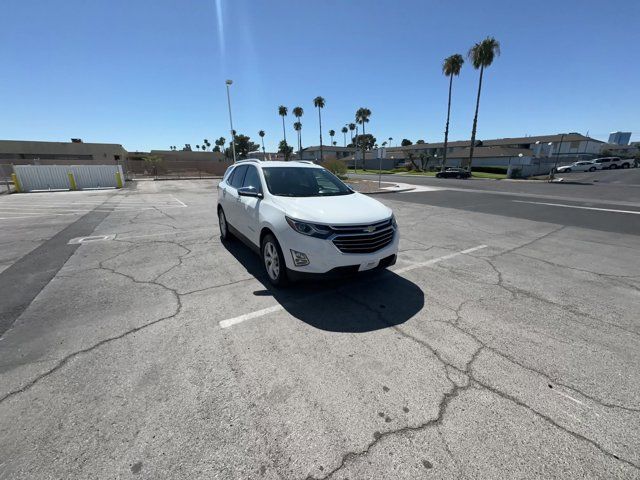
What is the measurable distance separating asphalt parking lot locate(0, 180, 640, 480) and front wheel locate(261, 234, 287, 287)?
0.71 feet

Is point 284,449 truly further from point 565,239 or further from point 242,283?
point 565,239

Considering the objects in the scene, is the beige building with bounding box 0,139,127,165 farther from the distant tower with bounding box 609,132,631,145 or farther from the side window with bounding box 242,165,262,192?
the distant tower with bounding box 609,132,631,145

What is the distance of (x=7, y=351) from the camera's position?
283 centimetres

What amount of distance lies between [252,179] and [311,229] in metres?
2.19

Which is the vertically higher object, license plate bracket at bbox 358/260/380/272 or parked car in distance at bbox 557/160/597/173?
license plate bracket at bbox 358/260/380/272

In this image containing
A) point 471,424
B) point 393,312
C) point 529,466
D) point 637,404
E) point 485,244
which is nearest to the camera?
point 529,466

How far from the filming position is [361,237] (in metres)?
3.61

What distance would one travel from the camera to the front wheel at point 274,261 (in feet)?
12.7

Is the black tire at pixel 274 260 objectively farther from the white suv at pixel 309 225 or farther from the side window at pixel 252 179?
the side window at pixel 252 179

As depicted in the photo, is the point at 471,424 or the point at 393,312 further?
the point at 393,312

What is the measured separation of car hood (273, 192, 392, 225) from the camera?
360cm

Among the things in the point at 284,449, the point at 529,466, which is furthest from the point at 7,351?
the point at 529,466

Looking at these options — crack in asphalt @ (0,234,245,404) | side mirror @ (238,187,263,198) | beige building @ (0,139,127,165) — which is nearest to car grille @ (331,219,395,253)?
side mirror @ (238,187,263,198)

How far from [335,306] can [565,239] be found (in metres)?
7.02
